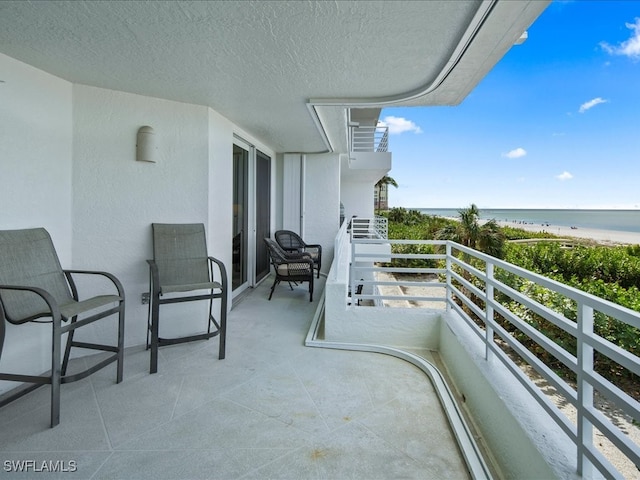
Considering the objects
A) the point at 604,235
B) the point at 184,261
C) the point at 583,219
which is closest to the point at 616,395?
the point at 184,261

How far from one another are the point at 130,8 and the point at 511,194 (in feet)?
217

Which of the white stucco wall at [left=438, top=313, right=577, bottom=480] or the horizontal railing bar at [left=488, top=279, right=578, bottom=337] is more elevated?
the horizontal railing bar at [left=488, top=279, right=578, bottom=337]

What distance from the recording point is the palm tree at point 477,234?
28.9 feet

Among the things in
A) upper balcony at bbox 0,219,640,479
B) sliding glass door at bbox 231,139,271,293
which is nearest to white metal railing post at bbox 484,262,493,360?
upper balcony at bbox 0,219,640,479

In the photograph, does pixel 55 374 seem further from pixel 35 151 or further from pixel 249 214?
pixel 249 214

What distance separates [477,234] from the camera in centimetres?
907

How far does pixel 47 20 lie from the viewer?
1.91 meters

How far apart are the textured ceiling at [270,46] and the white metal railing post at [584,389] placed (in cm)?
152

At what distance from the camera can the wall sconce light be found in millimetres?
3111

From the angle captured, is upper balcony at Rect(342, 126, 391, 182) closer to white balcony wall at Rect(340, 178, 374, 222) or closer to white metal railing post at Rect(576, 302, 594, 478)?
white balcony wall at Rect(340, 178, 374, 222)

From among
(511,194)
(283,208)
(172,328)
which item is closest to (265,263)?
(283,208)

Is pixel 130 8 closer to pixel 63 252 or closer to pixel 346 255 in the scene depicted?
pixel 63 252

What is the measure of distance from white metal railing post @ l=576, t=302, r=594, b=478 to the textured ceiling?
1.52 metres

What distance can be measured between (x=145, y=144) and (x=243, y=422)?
255 centimetres
